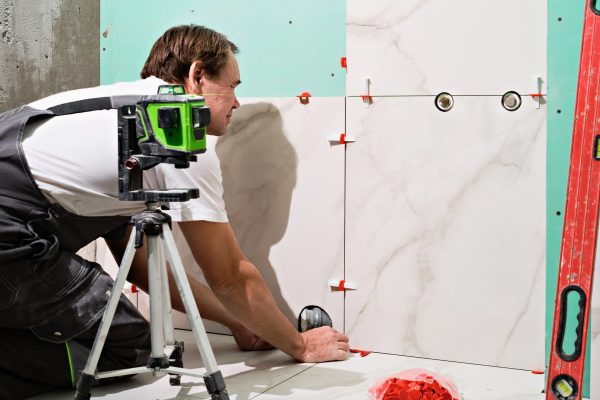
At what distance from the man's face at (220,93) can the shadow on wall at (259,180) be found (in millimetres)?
260

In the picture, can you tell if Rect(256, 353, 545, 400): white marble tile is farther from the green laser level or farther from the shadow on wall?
the green laser level

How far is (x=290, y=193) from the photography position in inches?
108

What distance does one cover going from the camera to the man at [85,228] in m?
2.13

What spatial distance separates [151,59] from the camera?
252cm

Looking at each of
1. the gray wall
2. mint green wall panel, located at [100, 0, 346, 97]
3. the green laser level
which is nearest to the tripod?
the green laser level

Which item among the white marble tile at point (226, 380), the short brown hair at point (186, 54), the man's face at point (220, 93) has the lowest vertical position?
the white marble tile at point (226, 380)

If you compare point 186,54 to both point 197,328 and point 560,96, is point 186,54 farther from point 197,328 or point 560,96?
point 560,96

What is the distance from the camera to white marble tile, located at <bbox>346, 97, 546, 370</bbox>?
2408 millimetres

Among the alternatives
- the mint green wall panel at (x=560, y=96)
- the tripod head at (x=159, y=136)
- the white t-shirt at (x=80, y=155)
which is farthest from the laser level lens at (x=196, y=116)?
the mint green wall panel at (x=560, y=96)

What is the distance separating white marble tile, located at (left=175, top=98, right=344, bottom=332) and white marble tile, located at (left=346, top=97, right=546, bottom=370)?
63mm

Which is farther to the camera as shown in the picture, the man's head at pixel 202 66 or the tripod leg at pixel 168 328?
the man's head at pixel 202 66

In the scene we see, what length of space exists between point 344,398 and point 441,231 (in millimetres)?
632

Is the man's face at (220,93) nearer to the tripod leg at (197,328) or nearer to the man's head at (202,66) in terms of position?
the man's head at (202,66)

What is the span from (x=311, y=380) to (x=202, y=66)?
98cm
